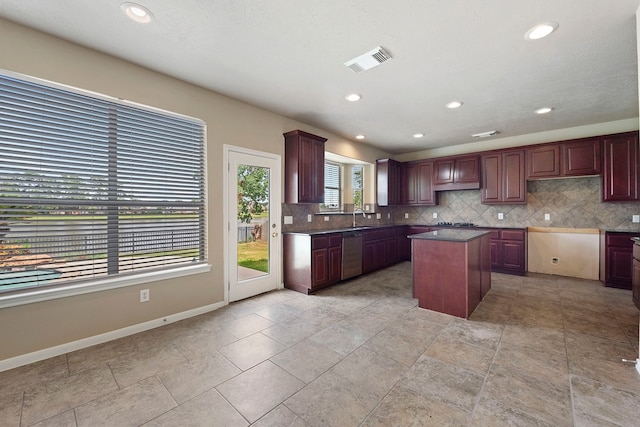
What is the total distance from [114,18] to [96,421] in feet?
9.24

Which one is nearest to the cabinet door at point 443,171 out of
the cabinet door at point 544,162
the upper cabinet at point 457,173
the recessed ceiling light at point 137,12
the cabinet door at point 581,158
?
the upper cabinet at point 457,173

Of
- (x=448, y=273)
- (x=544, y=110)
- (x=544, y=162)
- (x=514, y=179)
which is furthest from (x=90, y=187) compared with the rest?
(x=544, y=162)

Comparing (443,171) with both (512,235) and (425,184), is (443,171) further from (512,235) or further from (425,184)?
(512,235)

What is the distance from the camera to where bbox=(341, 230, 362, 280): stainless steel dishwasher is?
455cm

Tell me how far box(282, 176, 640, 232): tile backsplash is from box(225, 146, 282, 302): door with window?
36cm

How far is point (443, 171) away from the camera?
19.8 ft

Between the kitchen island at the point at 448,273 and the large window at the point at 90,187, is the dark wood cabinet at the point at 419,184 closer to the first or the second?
the kitchen island at the point at 448,273

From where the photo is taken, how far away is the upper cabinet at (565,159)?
4.46m

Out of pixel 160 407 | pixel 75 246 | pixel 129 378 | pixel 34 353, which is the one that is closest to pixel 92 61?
pixel 75 246

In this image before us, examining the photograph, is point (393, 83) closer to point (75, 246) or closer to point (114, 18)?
point (114, 18)

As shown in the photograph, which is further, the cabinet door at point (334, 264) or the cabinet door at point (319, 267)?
the cabinet door at point (334, 264)

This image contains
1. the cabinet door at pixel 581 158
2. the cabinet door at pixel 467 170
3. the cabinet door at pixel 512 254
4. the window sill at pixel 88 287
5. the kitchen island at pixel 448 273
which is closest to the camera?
the window sill at pixel 88 287

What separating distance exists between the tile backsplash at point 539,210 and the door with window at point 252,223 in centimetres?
36

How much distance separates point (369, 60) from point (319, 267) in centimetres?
280
